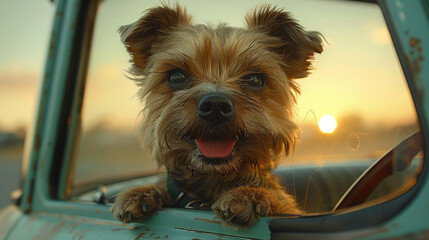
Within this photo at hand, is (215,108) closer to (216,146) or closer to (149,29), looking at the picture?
(216,146)

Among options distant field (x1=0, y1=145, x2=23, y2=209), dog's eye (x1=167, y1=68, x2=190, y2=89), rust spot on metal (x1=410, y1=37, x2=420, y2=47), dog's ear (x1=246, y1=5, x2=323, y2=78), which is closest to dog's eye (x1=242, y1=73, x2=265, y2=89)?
dog's ear (x1=246, y1=5, x2=323, y2=78)

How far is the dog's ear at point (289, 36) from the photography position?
2.18 meters

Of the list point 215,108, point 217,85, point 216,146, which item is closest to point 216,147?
point 216,146

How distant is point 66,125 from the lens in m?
2.92

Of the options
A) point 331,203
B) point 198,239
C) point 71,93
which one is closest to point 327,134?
point 331,203

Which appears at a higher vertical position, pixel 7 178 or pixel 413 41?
pixel 413 41

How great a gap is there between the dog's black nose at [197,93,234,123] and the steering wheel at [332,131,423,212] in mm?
810

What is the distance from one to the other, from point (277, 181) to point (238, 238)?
73cm

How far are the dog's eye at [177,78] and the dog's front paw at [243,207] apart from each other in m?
0.90

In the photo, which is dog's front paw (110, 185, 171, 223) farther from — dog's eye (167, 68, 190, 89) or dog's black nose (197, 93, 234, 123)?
dog's eye (167, 68, 190, 89)

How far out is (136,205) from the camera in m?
2.26

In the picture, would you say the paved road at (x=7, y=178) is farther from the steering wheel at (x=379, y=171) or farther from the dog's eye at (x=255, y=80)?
the steering wheel at (x=379, y=171)

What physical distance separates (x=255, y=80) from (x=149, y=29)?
0.77 m

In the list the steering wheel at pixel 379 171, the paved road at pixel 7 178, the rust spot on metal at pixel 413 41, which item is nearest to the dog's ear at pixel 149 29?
the steering wheel at pixel 379 171
